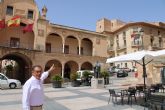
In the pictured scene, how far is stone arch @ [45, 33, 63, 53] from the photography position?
33.2m

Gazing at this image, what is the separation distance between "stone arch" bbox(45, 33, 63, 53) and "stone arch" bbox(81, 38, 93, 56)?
463cm

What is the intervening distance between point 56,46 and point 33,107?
30081mm

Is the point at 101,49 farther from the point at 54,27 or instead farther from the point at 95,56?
the point at 54,27

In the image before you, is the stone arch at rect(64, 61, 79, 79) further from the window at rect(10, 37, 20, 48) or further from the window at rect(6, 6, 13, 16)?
the window at rect(6, 6, 13, 16)

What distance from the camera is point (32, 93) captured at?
4113mm

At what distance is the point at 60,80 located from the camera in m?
20.6

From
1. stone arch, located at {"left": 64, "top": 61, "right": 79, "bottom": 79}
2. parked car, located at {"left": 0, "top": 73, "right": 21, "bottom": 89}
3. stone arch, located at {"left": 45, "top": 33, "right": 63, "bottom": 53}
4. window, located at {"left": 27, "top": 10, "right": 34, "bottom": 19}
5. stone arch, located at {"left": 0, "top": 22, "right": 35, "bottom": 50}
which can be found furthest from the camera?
stone arch, located at {"left": 64, "top": 61, "right": 79, "bottom": 79}

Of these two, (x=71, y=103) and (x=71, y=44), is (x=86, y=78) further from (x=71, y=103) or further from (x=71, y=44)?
(x=71, y=44)

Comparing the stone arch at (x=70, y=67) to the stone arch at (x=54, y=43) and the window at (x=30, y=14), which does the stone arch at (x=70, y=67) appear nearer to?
the stone arch at (x=54, y=43)

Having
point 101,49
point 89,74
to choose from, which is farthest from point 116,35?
point 89,74

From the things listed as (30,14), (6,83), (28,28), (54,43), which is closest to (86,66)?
(54,43)

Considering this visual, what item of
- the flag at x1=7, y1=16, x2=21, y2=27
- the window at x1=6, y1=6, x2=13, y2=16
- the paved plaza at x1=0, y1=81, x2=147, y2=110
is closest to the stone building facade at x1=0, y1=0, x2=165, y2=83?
the window at x1=6, y1=6, x2=13, y2=16

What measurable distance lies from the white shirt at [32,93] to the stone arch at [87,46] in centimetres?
3268

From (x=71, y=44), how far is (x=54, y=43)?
132 inches
